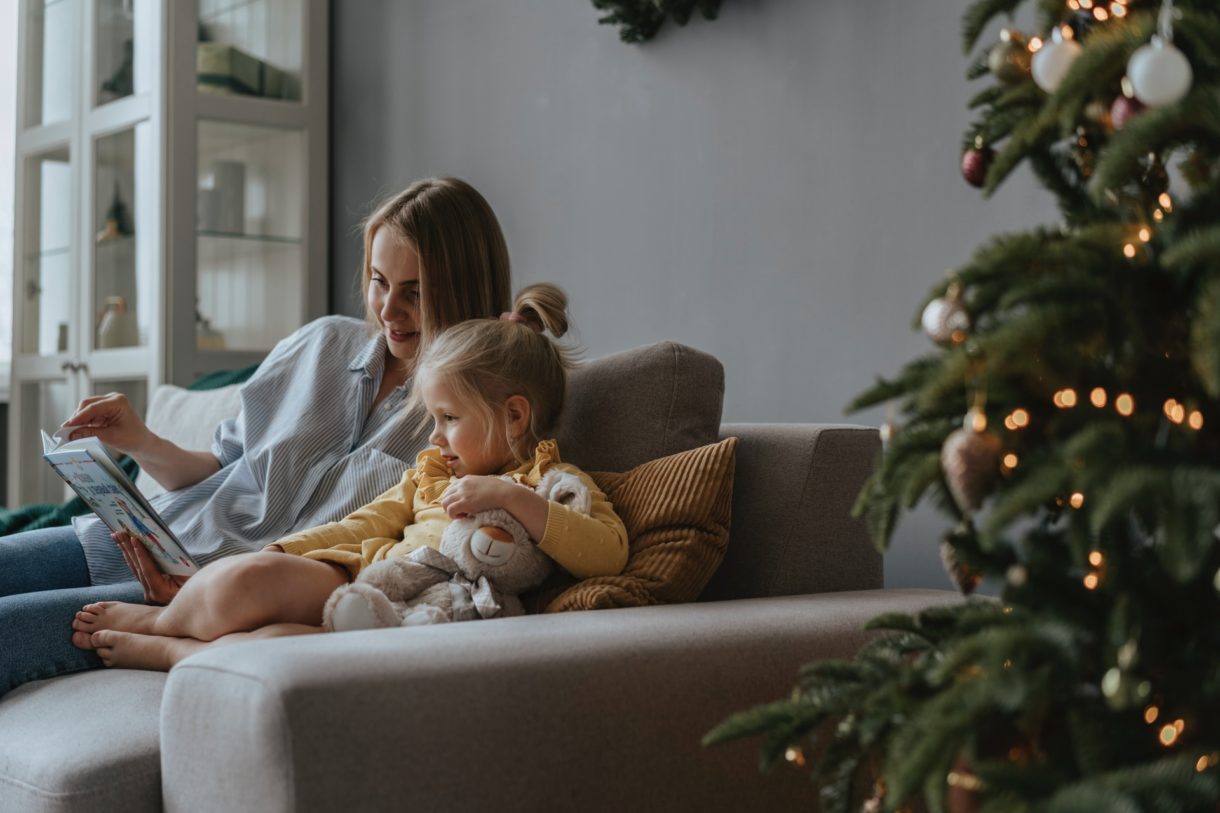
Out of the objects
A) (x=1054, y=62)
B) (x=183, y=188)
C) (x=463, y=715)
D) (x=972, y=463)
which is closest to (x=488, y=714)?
(x=463, y=715)

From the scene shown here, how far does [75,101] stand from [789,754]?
3222mm

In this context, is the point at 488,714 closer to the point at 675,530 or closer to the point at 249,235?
the point at 675,530

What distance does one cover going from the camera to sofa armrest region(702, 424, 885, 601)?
169 centimetres

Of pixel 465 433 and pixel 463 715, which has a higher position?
pixel 465 433

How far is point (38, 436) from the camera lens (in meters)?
3.89

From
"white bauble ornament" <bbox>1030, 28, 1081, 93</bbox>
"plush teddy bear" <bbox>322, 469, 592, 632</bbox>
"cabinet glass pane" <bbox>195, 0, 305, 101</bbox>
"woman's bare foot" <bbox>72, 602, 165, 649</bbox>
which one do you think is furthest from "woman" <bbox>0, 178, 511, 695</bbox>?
"cabinet glass pane" <bbox>195, 0, 305, 101</bbox>

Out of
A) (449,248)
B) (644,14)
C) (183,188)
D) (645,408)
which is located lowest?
(645,408)

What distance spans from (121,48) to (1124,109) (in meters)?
3.16

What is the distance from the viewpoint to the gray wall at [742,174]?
2037mm

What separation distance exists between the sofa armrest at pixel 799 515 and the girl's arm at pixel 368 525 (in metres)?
0.45

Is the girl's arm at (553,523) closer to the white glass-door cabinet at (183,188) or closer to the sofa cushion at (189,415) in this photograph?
the sofa cushion at (189,415)

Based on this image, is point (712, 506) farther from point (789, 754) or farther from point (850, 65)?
point (850, 65)

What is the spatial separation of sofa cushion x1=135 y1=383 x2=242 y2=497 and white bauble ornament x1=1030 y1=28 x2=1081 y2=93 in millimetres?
1817

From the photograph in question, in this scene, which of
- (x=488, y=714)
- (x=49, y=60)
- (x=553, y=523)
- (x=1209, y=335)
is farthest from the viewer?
(x=49, y=60)
